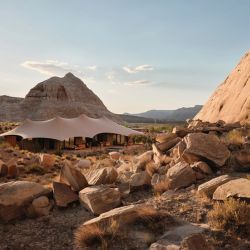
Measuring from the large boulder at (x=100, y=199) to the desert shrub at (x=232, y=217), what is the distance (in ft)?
8.40

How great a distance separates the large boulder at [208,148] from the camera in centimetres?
950

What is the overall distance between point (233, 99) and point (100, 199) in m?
10.7

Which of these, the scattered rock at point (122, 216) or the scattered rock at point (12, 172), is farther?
the scattered rock at point (12, 172)

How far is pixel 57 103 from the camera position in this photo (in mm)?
92438

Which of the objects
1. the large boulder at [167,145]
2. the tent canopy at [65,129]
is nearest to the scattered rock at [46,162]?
the large boulder at [167,145]

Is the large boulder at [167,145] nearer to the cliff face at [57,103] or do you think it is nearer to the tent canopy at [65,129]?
the tent canopy at [65,129]

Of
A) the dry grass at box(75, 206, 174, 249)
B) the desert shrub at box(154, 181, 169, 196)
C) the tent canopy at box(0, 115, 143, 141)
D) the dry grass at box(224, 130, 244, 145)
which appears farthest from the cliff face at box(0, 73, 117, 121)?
the dry grass at box(75, 206, 174, 249)

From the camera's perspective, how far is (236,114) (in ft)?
50.9

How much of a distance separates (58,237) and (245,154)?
516 cm

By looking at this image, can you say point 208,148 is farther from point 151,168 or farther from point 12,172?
point 12,172

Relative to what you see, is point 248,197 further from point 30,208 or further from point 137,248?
point 30,208

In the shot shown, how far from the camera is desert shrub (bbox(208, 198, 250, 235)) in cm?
633

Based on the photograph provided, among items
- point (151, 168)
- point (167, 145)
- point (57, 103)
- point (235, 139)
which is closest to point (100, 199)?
point (151, 168)

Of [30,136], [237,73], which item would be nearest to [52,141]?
[30,136]
